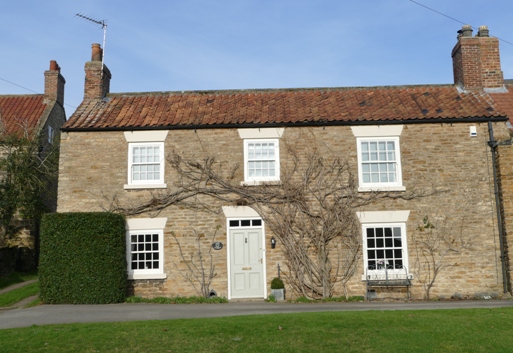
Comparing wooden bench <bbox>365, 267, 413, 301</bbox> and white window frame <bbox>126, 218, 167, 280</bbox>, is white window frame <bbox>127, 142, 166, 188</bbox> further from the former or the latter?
wooden bench <bbox>365, 267, 413, 301</bbox>

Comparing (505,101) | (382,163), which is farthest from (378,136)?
(505,101)

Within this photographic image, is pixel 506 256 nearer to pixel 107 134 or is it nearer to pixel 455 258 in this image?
pixel 455 258

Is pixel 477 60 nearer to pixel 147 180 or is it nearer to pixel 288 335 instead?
pixel 147 180

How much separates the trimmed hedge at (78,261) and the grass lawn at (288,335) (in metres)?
3.92

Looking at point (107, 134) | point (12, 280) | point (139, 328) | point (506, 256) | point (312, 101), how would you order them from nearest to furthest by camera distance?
point (139, 328) < point (506, 256) < point (107, 134) < point (312, 101) < point (12, 280)

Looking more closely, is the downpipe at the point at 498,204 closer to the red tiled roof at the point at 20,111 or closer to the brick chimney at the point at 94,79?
the brick chimney at the point at 94,79

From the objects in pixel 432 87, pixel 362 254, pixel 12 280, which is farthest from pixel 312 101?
pixel 12 280

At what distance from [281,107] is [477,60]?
7.25 metres

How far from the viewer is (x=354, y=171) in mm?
15930

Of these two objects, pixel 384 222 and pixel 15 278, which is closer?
pixel 384 222

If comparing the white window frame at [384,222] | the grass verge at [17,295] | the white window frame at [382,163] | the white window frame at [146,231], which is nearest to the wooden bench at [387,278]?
the white window frame at [384,222]

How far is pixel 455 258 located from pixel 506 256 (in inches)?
57.4

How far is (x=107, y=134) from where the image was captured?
1627 cm

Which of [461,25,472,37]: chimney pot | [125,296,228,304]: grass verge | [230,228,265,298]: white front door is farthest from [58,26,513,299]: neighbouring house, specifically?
[461,25,472,37]: chimney pot
